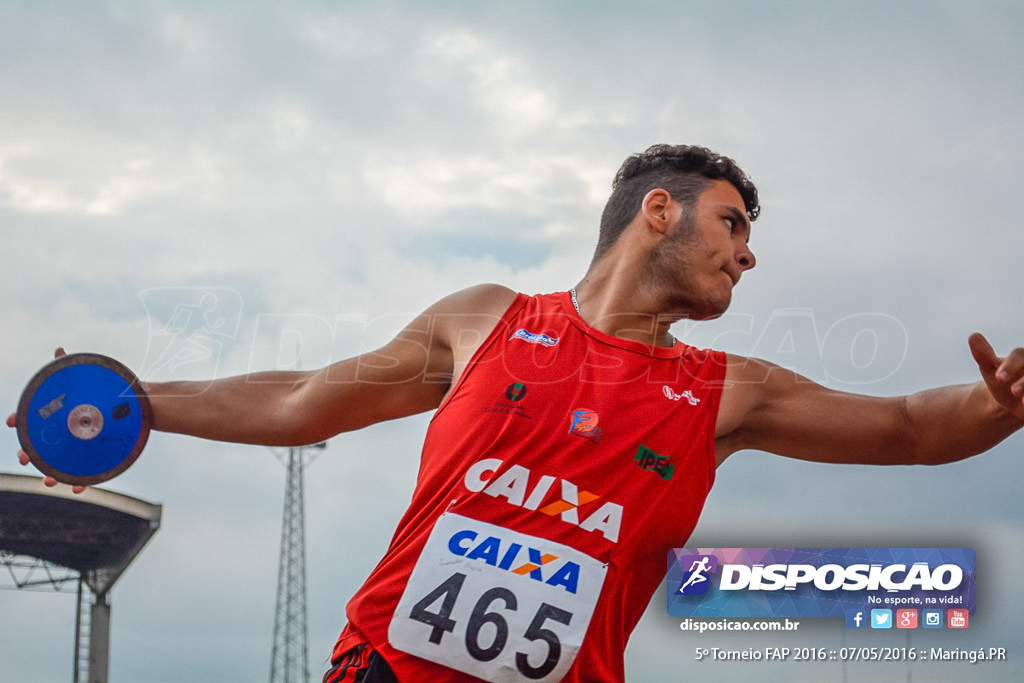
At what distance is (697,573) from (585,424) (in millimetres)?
9905

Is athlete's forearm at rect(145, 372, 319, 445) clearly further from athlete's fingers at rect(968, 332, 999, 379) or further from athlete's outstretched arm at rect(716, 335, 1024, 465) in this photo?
athlete's fingers at rect(968, 332, 999, 379)

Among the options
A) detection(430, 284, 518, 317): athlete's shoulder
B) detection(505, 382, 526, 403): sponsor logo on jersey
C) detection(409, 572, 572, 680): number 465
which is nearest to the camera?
detection(409, 572, 572, 680): number 465

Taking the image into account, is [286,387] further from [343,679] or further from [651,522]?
[651,522]

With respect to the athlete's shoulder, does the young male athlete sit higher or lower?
lower

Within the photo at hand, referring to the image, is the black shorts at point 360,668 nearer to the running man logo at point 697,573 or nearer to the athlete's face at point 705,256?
the athlete's face at point 705,256

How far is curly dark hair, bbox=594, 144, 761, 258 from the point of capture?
476 cm

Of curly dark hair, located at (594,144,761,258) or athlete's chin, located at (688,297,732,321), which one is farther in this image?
curly dark hair, located at (594,144,761,258)

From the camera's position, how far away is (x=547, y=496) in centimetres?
398

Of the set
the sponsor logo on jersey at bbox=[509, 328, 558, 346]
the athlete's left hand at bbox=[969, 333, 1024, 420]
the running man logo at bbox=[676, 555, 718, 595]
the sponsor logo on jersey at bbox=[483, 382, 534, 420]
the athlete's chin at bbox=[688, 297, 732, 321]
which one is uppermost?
the running man logo at bbox=[676, 555, 718, 595]

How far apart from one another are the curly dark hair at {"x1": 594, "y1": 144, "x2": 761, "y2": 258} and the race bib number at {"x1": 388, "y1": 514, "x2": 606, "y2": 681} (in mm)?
1695

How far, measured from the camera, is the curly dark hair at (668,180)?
476 centimetres

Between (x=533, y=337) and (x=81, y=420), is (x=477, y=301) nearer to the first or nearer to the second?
(x=533, y=337)

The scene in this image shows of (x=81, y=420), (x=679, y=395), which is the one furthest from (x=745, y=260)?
(x=81, y=420)

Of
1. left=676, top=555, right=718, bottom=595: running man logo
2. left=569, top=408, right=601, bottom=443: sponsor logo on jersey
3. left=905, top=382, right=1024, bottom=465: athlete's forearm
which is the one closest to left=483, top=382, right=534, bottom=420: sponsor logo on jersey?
left=569, top=408, right=601, bottom=443: sponsor logo on jersey
